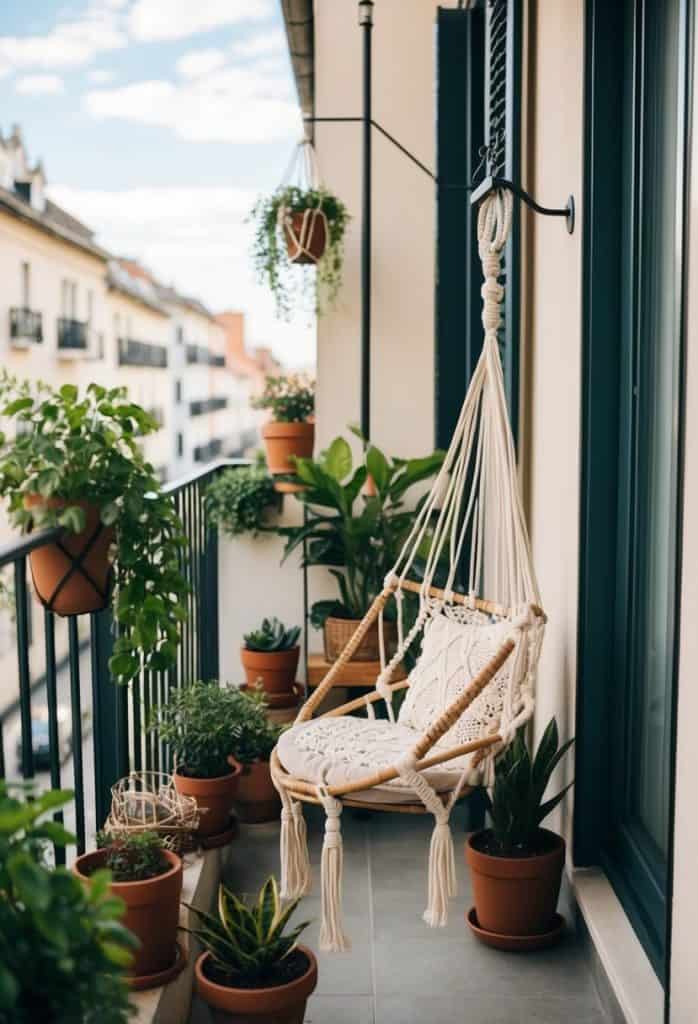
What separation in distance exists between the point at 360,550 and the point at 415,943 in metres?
1.48

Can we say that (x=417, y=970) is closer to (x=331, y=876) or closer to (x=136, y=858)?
(x=331, y=876)

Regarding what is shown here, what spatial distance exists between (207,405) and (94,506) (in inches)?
1595

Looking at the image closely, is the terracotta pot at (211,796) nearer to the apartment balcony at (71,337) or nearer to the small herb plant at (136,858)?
the small herb plant at (136,858)

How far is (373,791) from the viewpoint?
223cm

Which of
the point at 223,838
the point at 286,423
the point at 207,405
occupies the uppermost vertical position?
the point at 207,405

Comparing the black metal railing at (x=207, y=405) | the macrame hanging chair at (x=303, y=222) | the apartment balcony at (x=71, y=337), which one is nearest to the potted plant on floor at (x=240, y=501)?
the macrame hanging chair at (x=303, y=222)

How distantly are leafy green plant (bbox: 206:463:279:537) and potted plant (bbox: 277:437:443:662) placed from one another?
0.41 m

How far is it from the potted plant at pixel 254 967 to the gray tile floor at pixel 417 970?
0.30 meters

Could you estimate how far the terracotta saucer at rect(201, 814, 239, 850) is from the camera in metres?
3.00

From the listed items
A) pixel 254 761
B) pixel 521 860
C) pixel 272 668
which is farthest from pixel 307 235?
pixel 521 860

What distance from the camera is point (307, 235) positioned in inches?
167

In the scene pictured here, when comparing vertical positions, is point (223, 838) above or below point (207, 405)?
below

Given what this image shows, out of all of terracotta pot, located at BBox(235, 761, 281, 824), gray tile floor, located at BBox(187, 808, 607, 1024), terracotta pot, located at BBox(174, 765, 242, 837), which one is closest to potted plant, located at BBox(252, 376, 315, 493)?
terracotta pot, located at BBox(235, 761, 281, 824)

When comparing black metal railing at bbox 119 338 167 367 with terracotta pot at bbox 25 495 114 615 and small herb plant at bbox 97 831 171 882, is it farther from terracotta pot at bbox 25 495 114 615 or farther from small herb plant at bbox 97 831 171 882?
small herb plant at bbox 97 831 171 882
